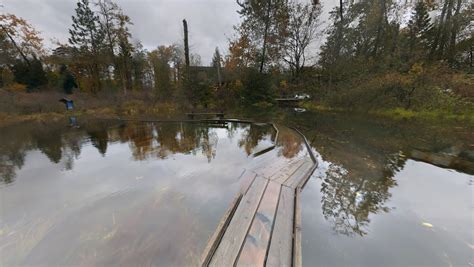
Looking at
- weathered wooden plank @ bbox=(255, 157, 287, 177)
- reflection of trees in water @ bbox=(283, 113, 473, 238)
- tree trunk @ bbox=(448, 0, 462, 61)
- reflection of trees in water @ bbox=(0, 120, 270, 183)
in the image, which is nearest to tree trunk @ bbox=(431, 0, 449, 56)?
tree trunk @ bbox=(448, 0, 462, 61)

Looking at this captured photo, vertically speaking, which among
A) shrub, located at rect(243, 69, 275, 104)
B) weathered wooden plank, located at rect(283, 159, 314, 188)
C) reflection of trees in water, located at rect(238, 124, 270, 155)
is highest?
shrub, located at rect(243, 69, 275, 104)

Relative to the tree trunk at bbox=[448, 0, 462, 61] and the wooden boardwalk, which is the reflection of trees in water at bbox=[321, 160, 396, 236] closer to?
the wooden boardwalk

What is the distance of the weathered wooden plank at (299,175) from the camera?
3.46 meters

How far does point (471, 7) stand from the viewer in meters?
12.1

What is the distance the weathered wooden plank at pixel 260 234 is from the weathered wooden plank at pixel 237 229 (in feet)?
0.21

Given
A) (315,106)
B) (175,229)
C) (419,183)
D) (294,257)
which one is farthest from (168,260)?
(315,106)

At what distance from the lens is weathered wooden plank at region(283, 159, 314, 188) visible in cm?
346

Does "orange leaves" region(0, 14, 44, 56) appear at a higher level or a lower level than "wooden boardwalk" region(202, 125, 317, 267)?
higher

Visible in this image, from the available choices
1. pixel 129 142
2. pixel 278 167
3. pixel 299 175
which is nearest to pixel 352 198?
pixel 299 175

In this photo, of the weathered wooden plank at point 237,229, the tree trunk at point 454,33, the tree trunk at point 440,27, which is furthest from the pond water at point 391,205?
the tree trunk at point 440,27

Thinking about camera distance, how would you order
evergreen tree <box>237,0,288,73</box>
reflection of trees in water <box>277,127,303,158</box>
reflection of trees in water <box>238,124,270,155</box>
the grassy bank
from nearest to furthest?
reflection of trees in water <box>277,127,303,158</box> < reflection of trees in water <box>238,124,270,155</box> < the grassy bank < evergreen tree <box>237,0,288,73</box>

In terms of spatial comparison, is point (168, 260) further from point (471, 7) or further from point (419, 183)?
point (471, 7)

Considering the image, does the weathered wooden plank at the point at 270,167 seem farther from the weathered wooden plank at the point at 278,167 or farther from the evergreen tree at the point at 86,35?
the evergreen tree at the point at 86,35

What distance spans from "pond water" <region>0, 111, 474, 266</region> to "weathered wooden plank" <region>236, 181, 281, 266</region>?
46 centimetres
